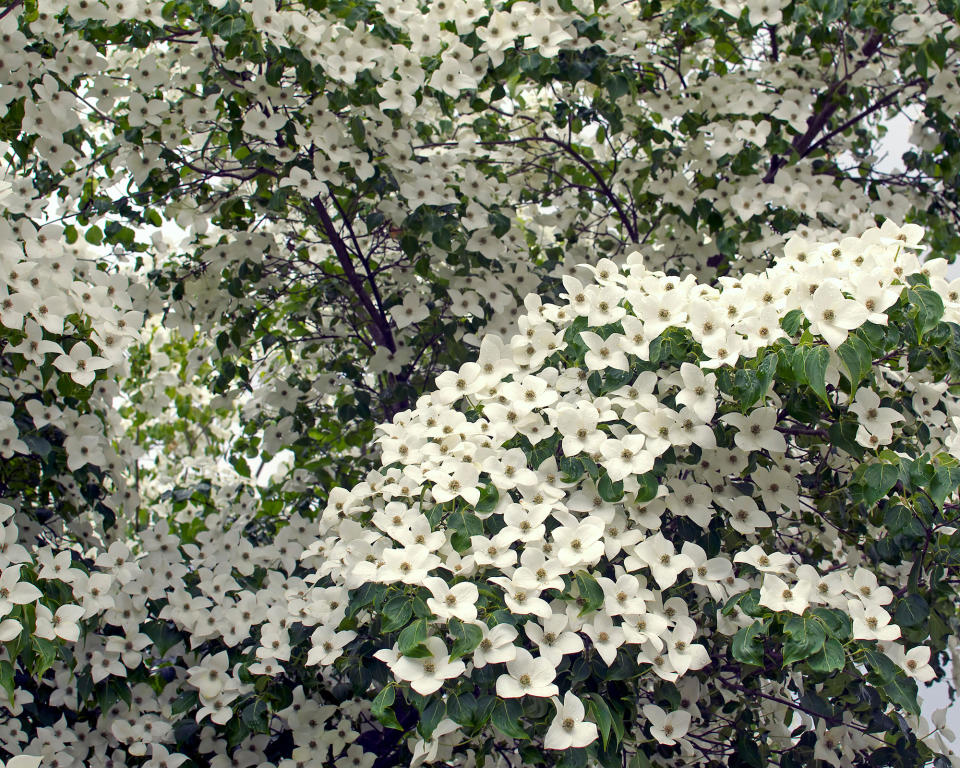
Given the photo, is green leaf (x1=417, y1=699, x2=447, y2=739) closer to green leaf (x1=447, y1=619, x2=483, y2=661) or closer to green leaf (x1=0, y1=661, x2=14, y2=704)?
green leaf (x1=447, y1=619, x2=483, y2=661)

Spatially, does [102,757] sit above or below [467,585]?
below

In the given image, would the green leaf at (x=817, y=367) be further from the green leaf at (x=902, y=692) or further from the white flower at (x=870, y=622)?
the green leaf at (x=902, y=692)

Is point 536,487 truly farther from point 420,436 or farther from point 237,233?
point 237,233

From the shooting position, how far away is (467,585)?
7.16 ft

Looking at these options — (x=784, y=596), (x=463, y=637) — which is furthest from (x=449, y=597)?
(x=784, y=596)

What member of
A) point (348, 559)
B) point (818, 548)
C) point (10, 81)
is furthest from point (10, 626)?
point (818, 548)

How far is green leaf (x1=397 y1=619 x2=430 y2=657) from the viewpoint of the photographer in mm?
2066

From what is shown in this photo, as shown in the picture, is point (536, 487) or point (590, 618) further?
point (536, 487)

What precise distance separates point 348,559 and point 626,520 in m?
0.75

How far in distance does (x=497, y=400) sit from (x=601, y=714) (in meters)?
0.95

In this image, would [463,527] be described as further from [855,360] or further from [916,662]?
[916,662]

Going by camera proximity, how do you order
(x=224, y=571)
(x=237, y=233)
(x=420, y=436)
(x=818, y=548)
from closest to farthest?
(x=420, y=436), (x=224, y=571), (x=818, y=548), (x=237, y=233)

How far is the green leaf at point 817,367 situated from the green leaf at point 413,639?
3.38ft

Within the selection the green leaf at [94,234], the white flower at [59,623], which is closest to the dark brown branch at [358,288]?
the green leaf at [94,234]
